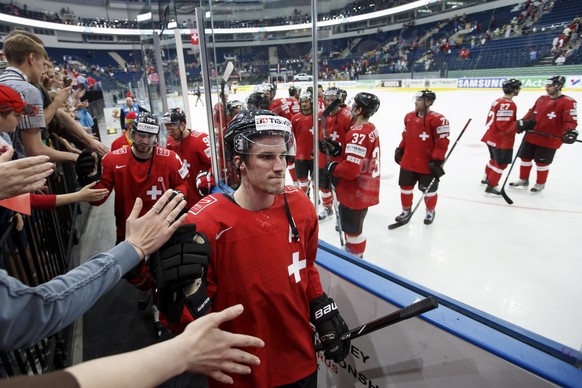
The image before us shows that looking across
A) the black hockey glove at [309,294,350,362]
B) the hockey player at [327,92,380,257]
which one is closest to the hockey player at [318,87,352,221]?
the hockey player at [327,92,380,257]

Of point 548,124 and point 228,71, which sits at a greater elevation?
point 228,71

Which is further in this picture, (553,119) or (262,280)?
(553,119)

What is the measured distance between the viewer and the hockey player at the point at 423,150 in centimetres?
389

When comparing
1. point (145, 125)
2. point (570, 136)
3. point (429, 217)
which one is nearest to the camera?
point (145, 125)

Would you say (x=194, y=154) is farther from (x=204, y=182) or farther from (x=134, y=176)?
(x=134, y=176)

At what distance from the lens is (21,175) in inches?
42.4

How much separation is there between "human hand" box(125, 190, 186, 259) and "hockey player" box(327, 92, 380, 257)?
87.1 inches

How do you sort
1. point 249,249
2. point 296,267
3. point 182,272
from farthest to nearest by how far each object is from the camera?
point 296,267, point 249,249, point 182,272

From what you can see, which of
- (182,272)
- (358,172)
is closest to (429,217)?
(358,172)

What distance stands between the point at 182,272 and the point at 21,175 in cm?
62

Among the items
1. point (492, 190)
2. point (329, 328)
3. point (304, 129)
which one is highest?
point (304, 129)

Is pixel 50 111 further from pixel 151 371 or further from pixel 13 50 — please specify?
pixel 151 371

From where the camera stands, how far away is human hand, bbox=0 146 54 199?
3.43 ft

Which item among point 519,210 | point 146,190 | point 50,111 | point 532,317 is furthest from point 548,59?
point 50,111
